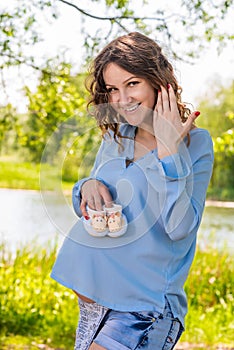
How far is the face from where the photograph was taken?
1703 mm

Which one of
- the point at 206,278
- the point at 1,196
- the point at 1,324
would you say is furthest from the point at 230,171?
the point at 1,324

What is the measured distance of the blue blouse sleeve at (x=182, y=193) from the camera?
1.60 metres

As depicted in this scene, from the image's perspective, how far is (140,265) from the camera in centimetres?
170

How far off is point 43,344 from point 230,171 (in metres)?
12.1

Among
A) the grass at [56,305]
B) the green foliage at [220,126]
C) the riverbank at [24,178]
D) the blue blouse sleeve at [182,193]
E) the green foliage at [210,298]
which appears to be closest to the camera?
the blue blouse sleeve at [182,193]

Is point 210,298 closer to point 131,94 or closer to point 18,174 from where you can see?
point 131,94

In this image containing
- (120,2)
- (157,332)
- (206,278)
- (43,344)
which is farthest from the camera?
(206,278)

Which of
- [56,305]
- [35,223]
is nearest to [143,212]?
[56,305]

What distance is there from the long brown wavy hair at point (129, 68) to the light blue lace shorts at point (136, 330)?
0.52 meters

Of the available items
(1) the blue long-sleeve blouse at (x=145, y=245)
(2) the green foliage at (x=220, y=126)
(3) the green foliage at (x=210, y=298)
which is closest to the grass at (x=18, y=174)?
(2) the green foliage at (x=220, y=126)

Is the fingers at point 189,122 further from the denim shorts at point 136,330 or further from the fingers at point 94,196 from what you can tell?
the denim shorts at point 136,330

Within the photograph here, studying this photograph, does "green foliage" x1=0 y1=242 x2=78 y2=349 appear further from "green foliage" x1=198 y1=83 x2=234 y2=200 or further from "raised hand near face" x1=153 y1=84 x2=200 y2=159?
"green foliage" x1=198 y1=83 x2=234 y2=200

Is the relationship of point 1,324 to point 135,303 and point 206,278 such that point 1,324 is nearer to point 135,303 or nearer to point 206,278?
point 206,278

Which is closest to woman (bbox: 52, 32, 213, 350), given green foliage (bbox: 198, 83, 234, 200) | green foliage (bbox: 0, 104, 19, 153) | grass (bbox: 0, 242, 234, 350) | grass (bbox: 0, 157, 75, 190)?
grass (bbox: 0, 242, 234, 350)
